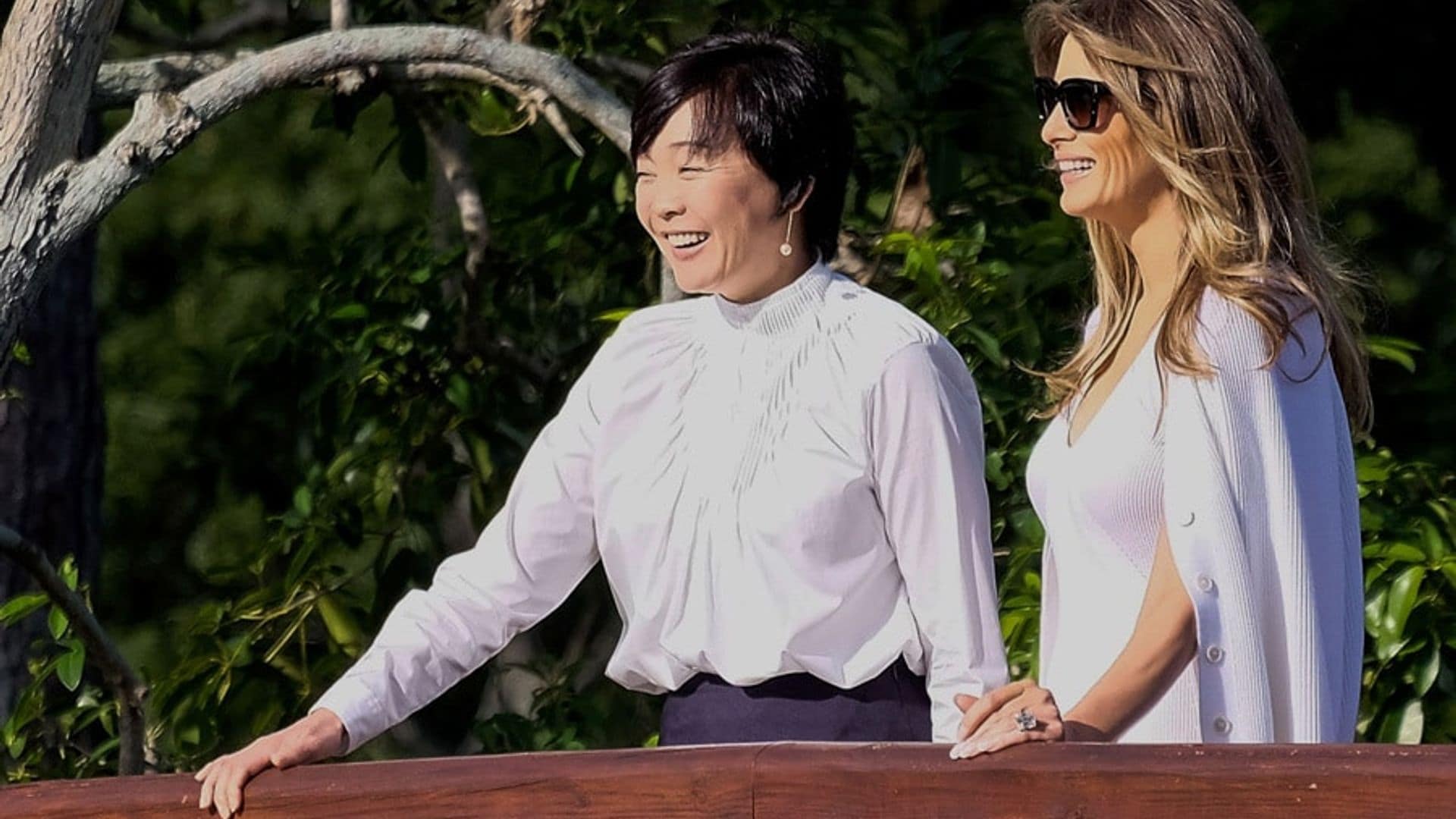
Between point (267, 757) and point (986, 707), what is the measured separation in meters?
0.66

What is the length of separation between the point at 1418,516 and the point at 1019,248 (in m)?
0.81

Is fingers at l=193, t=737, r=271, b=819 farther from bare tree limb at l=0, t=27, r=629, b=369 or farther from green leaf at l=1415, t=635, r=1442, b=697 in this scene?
green leaf at l=1415, t=635, r=1442, b=697

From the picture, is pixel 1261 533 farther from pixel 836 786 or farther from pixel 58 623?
pixel 58 623

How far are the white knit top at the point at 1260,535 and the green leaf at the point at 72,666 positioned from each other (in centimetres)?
170

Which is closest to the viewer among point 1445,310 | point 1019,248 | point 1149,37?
point 1149,37

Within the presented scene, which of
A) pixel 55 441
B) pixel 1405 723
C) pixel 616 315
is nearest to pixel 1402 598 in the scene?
pixel 1405 723

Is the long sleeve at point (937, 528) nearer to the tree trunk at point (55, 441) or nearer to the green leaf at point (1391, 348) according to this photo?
the green leaf at point (1391, 348)

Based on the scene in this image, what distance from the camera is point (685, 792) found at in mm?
2221

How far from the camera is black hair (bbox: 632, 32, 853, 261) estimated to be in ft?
8.59

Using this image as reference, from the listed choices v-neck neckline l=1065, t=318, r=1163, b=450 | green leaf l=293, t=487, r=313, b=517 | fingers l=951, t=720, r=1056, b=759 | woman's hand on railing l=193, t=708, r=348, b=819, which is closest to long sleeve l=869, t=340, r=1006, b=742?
v-neck neckline l=1065, t=318, r=1163, b=450

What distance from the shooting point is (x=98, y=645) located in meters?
3.74

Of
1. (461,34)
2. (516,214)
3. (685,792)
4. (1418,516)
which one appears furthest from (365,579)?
(685,792)

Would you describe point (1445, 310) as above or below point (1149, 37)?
below

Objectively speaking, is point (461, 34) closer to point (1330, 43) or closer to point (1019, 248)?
point (1019, 248)
